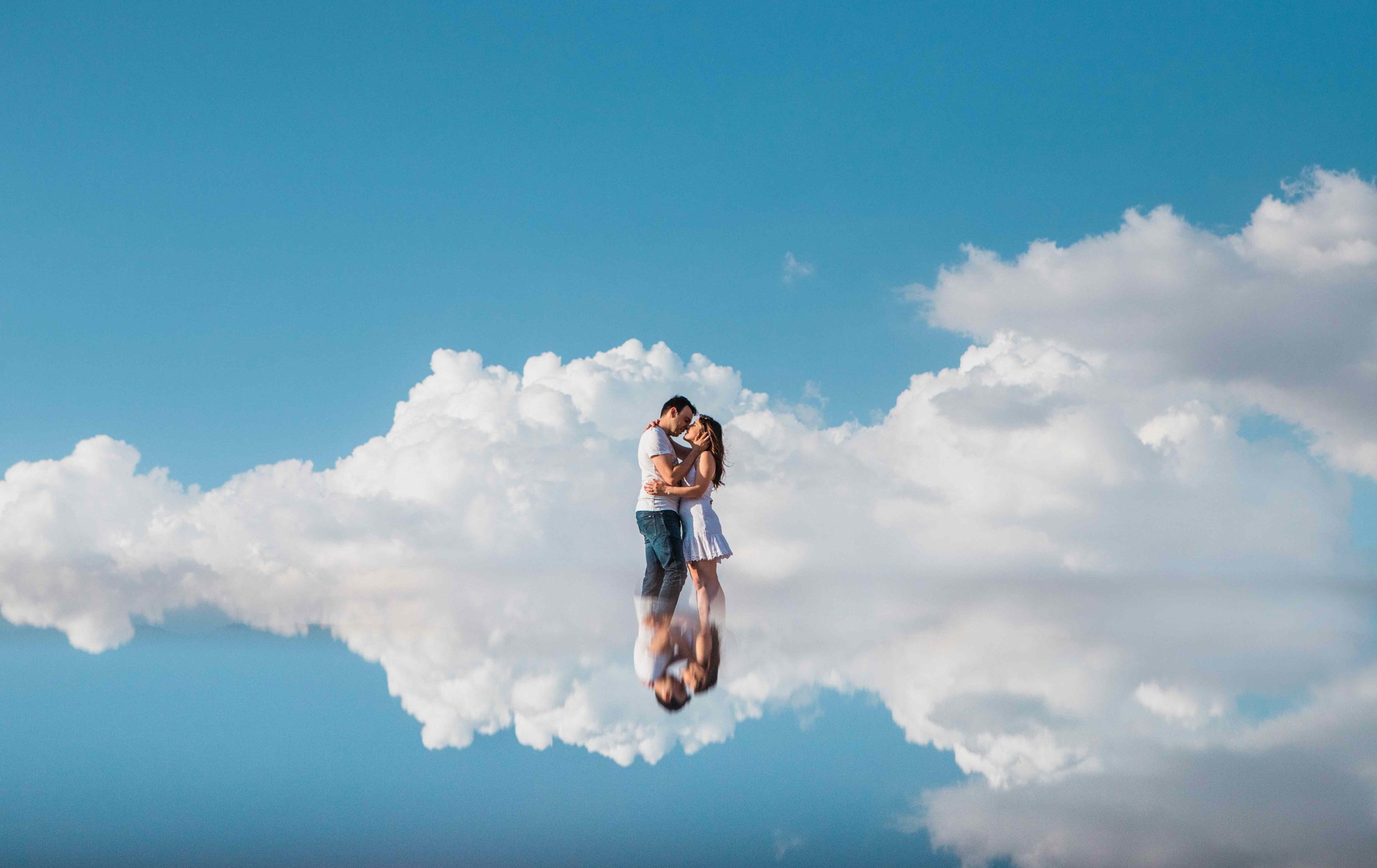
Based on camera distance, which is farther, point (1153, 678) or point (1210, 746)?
point (1153, 678)

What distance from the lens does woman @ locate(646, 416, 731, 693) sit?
8430mm

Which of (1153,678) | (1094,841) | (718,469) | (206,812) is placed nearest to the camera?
(1094,841)

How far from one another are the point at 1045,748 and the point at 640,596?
20.8ft

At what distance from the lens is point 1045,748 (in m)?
3.06

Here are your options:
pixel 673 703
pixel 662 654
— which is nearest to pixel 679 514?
pixel 662 654

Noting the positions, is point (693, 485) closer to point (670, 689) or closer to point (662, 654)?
point (662, 654)

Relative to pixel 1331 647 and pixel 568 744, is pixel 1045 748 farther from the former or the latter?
pixel 1331 647

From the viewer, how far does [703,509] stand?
8.80 meters

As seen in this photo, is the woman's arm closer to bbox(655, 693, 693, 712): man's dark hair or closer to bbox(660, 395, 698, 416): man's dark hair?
bbox(660, 395, 698, 416): man's dark hair

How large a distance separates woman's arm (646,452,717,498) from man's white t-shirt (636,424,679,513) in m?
0.07

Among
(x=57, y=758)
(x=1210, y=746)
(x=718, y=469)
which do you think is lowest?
(x=1210, y=746)

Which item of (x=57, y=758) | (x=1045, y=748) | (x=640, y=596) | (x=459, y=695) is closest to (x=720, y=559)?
(x=640, y=596)

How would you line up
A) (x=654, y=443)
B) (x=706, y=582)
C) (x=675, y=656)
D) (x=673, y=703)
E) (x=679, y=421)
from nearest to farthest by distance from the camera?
1. (x=673, y=703)
2. (x=675, y=656)
3. (x=654, y=443)
4. (x=679, y=421)
5. (x=706, y=582)

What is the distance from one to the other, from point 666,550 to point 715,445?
1208 millimetres
